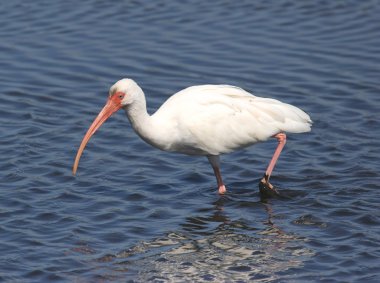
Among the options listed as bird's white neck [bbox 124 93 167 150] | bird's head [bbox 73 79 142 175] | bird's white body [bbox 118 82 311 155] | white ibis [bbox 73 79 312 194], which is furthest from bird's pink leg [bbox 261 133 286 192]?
bird's head [bbox 73 79 142 175]

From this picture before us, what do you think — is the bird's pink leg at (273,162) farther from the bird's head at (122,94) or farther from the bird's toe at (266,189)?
the bird's head at (122,94)

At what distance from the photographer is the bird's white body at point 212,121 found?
1217 centimetres

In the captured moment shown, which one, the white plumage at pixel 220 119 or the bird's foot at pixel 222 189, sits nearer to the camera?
the white plumage at pixel 220 119

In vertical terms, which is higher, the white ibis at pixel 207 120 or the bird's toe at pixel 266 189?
the white ibis at pixel 207 120

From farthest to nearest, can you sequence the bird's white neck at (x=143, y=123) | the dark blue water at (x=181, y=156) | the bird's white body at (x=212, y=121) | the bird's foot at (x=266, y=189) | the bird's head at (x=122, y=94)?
1. the bird's foot at (x=266, y=189)
2. the bird's white body at (x=212, y=121)
3. the bird's white neck at (x=143, y=123)
4. the bird's head at (x=122, y=94)
5. the dark blue water at (x=181, y=156)

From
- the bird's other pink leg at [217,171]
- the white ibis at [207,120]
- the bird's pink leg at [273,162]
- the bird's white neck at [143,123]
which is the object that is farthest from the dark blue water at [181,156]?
the bird's white neck at [143,123]

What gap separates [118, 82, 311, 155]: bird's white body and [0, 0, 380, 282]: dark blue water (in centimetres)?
69

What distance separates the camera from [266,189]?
42.1 feet

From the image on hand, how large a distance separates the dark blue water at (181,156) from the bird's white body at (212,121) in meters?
0.69

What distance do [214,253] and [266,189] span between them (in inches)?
73.6

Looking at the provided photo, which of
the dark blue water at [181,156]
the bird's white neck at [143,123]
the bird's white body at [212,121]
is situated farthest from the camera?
the bird's white body at [212,121]

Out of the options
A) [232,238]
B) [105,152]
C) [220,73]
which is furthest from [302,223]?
[220,73]

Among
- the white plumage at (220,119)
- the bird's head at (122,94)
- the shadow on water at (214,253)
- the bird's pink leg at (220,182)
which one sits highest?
the bird's head at (122,94)

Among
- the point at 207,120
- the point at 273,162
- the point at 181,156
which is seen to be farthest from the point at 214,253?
the point at 181,156
